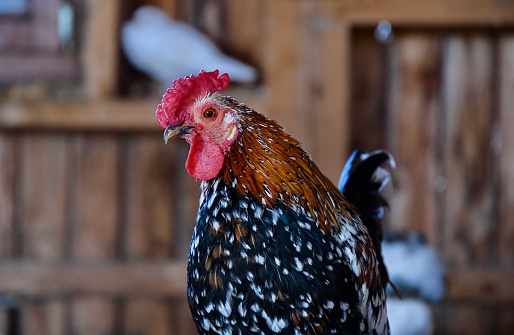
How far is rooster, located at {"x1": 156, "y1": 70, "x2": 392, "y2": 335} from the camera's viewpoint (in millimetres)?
1575

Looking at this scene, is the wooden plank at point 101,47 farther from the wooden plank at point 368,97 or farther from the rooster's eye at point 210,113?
the rooster's eye at point 210,113

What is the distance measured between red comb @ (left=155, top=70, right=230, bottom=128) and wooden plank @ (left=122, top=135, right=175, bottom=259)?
1560 millimetres

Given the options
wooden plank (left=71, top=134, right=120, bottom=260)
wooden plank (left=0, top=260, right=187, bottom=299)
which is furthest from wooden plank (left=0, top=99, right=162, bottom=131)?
wooden plank (left=0, top=260, right=187, bottom=299)

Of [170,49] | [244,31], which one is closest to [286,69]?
[244,31]

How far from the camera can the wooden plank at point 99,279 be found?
10.3 feet

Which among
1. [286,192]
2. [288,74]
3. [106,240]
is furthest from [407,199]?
[286,192]

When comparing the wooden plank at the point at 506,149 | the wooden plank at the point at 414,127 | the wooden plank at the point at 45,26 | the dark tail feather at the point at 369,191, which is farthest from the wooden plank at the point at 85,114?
the wooden plank at the point at 506,149

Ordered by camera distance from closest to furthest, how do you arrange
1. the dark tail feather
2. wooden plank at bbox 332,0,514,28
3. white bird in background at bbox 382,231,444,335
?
1. the dark tail feather
2. white bird in background at bbox 382,231,444,335
3. wooden plank at bbox 332,0,514,28

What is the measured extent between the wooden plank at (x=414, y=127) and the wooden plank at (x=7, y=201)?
1.72 metres

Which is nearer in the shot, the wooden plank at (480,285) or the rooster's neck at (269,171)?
the rooster's neck at (269,171)

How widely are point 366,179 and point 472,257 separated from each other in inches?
50.1

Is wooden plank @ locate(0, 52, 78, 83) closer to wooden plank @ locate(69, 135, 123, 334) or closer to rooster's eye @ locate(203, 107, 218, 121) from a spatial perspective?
wooden plank @ locate(69, 135, 123, 334)

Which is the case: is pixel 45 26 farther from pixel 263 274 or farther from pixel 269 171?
pixel 263 274

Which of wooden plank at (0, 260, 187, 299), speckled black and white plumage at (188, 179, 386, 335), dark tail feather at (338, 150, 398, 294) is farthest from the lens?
wooden plank at (0, 260, 187, 299)
